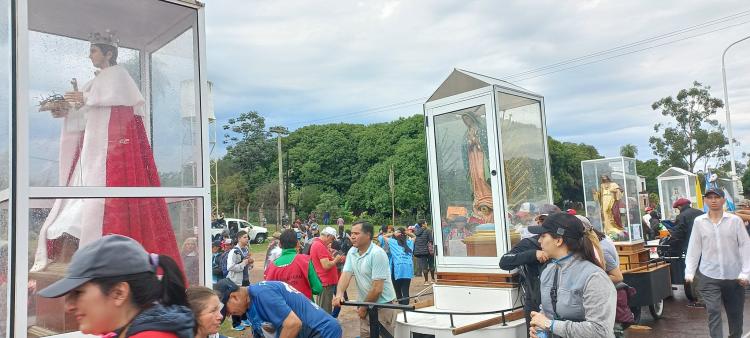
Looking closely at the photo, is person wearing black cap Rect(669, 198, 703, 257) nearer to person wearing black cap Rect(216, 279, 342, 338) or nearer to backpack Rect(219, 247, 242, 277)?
person wearing black cap Rect(216, 279, 342, 338)

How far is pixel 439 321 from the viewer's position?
212 inches

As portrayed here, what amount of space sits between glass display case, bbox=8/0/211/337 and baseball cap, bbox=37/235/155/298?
3.38ft

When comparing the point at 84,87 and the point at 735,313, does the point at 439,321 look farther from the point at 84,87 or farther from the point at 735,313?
the point at 84,87

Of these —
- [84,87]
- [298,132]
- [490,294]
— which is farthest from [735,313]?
[298,132]

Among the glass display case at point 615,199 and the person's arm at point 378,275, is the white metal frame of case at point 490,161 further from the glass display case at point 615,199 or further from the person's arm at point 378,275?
the glass display case at point 615,199

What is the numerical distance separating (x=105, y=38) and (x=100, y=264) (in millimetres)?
1982

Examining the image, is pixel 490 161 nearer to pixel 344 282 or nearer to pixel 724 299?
pixel 344 282

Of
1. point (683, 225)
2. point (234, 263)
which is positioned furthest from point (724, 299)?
point (234, 263)

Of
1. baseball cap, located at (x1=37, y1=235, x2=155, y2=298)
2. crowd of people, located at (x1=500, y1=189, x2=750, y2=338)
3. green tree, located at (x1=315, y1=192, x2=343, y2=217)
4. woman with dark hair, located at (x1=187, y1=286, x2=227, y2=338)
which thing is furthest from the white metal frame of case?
green tree, located at (x1=315, y1=192, x2=343, y2=217)

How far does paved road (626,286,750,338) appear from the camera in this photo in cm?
722

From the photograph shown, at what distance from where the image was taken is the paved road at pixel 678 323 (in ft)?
23.7

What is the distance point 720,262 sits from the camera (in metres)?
5.39

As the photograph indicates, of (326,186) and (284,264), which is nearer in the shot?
(284,264)

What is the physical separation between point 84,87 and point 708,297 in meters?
5.98
